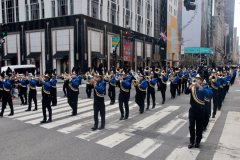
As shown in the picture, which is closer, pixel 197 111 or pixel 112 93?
pixel 197 111

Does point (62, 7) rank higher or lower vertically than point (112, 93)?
higher

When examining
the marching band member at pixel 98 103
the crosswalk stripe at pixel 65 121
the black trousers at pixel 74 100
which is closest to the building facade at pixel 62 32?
the black trousers at pixel 74 100

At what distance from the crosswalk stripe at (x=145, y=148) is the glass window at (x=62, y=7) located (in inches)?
1233

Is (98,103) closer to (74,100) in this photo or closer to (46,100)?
(46,100)

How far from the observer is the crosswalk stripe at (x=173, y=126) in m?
7.79

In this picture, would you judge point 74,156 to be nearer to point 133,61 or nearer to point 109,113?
point 109,113

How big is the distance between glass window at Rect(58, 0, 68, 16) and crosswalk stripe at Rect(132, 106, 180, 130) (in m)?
27.5

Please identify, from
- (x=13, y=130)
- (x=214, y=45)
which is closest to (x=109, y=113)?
(x=13, y=130)

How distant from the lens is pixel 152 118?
9.69m

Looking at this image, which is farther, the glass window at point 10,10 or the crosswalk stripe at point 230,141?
the glass window at point 10,10

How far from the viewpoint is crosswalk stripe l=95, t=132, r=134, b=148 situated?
650cm

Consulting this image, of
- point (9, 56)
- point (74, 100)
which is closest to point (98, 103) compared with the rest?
point (74, 100)

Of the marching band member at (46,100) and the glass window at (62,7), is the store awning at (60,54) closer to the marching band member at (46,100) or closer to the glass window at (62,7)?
the glass window at (62,7)

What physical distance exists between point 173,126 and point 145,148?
99.8 inches
